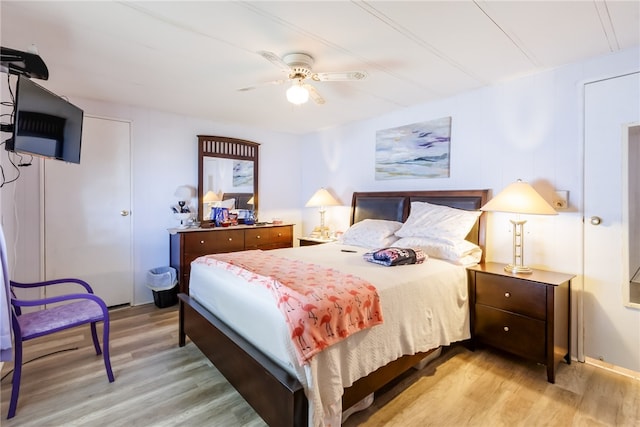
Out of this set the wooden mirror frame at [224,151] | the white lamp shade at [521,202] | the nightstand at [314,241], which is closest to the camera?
the white lamp shade at [521,202]

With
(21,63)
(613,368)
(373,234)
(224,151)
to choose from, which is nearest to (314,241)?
(373,234)

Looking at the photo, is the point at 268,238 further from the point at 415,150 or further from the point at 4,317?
the point at 4,317

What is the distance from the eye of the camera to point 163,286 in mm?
3578

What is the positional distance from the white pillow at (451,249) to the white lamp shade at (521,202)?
388 millimetres

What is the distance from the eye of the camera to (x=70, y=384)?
211 centimetres

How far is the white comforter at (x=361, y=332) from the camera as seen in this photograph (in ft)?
4.93

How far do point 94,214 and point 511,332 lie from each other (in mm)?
4239

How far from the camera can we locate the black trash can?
3.57 m

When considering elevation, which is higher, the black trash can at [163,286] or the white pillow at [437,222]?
the white pillow at [437,222]

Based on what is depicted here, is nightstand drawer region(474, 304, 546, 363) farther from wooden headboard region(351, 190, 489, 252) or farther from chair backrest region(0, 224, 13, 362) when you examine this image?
chair backrest region(0, 224, 13, 362)

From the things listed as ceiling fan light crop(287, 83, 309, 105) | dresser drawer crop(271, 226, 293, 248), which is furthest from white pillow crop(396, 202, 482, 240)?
dresser drawer crop(271, 226, 293, 248)

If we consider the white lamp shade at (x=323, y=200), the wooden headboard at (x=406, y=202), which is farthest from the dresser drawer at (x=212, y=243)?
the wooden headboard at (x=406, y=202)

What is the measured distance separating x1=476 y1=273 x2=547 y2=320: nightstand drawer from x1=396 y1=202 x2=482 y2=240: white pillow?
445 millimetres

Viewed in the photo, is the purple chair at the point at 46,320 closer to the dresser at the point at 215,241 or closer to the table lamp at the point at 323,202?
the dresser at the point at 215,241
